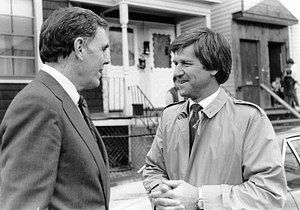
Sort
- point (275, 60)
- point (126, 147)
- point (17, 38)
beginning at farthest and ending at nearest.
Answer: point (275, 60)
point (126, 147)
point (17, 38)

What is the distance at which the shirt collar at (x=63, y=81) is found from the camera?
6.32 feet

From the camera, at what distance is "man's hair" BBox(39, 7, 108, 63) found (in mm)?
1886

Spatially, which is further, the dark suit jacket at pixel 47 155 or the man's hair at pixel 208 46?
the man's hair at pixel 208 46

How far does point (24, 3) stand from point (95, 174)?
869cm

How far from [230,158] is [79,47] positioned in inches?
37.6

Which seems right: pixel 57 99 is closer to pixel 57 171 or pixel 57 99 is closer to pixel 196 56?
pixel 57 171

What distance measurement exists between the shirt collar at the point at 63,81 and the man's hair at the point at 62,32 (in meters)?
0.05

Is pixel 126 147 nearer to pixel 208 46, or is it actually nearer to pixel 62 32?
pixel 208 46

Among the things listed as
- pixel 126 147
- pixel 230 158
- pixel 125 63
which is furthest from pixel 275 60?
pixel 230 158

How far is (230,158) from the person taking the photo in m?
1.97

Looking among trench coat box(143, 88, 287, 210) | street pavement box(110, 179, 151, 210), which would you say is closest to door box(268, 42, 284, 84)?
street pavement box(110, 179, 151, 210)

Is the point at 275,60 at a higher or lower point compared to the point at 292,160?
higher

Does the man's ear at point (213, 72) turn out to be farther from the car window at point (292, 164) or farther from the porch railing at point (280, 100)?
the porch railing at point (280, 100)

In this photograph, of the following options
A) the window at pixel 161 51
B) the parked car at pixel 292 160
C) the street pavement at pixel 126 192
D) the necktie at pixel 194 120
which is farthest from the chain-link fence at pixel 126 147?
the necktie at pixel 194 120
